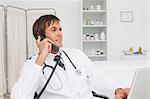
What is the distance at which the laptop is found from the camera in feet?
3.54

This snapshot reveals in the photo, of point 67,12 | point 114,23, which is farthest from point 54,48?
point 114,23

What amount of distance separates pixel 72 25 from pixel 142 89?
12.8 ft

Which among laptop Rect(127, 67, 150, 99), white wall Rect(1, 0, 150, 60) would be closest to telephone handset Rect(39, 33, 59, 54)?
laptop Rect(127, 67, 150, 99)

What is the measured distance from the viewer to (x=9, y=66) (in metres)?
4.16

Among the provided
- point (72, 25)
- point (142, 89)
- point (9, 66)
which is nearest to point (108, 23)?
point (72, 25)

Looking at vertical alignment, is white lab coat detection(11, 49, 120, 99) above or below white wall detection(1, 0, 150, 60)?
below

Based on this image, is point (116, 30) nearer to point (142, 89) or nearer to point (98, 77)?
point (98, 77)

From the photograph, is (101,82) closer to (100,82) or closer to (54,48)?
(100,82)

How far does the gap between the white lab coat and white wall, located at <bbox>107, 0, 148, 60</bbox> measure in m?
3.24

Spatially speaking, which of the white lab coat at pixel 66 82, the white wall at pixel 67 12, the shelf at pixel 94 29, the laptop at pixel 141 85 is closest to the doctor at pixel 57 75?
the white lab coat at pixel 66 82

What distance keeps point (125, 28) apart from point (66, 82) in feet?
11.8

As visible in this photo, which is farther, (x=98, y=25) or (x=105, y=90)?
(x=98, y=25)

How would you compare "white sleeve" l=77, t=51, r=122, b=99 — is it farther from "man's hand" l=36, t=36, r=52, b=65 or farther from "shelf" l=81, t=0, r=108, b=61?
"shelf" l=81, t=0, r=108, b=61

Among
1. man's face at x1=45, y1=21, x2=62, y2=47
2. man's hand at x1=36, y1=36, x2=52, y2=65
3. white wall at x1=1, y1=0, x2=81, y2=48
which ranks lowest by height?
man's hand at x1=36, y1=36, x2=52, y2=65
